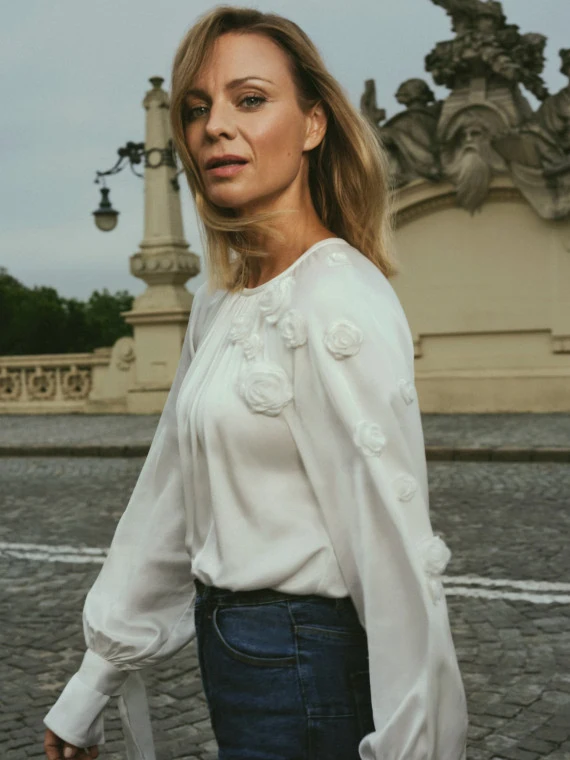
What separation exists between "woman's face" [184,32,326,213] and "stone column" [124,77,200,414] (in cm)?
1759

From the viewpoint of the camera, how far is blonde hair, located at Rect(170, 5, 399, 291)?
1917mm

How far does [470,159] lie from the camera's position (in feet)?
57.6

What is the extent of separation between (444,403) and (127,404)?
5.66 metres

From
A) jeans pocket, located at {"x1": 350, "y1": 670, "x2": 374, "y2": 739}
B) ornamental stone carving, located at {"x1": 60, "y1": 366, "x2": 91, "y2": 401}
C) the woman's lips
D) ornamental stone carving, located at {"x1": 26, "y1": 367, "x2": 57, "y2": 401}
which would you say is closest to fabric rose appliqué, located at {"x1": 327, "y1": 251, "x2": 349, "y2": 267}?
the woman's lips

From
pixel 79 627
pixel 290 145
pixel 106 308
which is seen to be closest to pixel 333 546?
pixel 290 145

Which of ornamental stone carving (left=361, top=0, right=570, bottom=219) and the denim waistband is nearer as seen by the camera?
the denim waistband

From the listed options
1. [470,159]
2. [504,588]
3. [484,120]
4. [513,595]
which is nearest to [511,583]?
[504,588]

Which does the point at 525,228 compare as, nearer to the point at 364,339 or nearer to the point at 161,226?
the point at 161,226

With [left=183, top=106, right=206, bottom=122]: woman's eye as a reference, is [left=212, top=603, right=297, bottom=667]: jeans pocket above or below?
below

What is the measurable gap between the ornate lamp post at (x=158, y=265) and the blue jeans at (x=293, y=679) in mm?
17788

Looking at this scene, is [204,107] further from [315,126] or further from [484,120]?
[484,120]

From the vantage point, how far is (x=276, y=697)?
1715 millimetres

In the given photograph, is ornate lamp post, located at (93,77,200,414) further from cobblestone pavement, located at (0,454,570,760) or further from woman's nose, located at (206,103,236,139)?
woman's nose, located at (206,103,236,139)

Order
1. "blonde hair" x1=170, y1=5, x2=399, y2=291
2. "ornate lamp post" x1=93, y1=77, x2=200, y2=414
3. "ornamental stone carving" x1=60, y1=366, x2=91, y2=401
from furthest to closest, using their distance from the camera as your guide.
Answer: "ornamental stone carving" x1=60, y1=366, x2=91, y2=401, "ornate lamp post" x1=93, y1=77, x2=200, y2=414, "blonde hair" x1=170, y1=5, x2=399, y2=291
